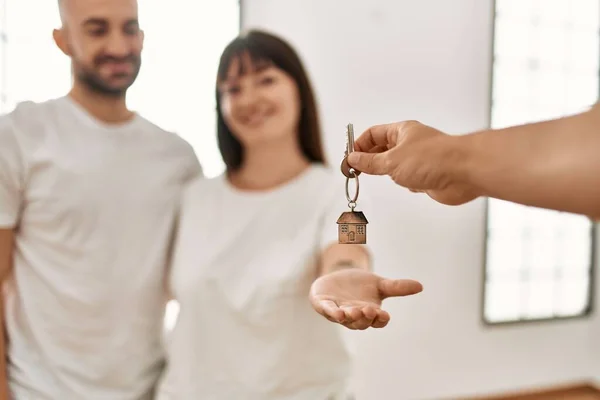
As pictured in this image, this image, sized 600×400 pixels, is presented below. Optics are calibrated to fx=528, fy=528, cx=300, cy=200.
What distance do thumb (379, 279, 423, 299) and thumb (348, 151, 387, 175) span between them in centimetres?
11

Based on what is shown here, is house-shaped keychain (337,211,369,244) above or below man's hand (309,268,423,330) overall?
above

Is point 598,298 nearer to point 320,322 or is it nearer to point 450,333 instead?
point 450,333

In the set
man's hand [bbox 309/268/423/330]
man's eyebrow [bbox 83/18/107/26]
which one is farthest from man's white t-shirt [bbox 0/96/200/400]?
man's hand [bbox 309/268/423/330]

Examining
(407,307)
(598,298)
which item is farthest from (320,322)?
(598,298)

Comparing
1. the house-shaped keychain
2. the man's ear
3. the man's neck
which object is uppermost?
the man's ear

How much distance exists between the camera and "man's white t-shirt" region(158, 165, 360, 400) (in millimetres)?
820

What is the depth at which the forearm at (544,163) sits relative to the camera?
0.30 meters

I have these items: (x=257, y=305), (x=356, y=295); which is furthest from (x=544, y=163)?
(x=257, y=305)

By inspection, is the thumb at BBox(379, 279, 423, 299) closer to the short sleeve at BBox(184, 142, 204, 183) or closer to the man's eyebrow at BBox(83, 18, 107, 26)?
the short sleeve at BBox(184, 142, 204, 183)

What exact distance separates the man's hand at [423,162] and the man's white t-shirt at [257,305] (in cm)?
38

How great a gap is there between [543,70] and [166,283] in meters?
1.36

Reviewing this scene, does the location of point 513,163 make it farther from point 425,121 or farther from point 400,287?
point 425,121

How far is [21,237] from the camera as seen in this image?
83 centimetres

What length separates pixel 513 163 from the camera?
0.33m
